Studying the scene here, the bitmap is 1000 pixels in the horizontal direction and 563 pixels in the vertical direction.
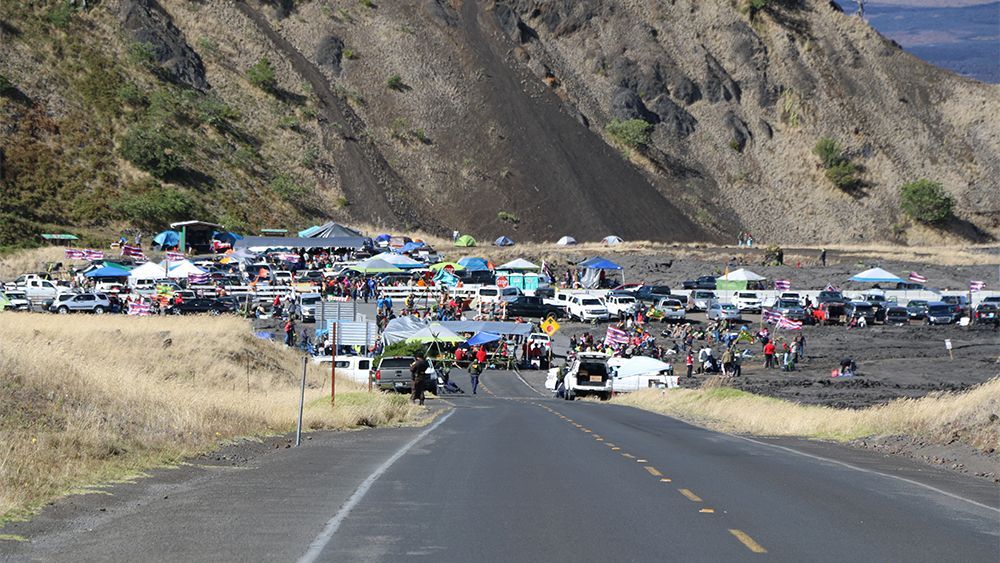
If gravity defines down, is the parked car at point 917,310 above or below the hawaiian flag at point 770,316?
above

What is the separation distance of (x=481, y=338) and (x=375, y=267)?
20702 mm

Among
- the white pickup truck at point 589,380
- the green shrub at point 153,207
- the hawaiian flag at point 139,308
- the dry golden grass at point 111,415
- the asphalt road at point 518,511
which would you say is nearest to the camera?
the asphalt road at point 518,511

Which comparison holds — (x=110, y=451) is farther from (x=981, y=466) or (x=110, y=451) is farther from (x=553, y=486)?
(x=981, y=466)

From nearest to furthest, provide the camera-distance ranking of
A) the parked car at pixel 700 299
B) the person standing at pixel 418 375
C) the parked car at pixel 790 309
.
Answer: the person standing at pixel 418 375, the parked car at pixel 790 309, the parked car at pixel 700 299

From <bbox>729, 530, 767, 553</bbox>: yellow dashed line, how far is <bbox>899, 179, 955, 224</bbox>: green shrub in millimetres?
120161

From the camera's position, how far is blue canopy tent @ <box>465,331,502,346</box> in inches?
2148

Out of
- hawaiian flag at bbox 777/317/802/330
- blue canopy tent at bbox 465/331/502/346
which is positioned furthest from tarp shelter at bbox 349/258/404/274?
hawaiian flag at bbox 777/317/802/330

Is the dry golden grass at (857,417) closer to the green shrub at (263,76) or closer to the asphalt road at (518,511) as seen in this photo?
the asphalt road at (518,511)

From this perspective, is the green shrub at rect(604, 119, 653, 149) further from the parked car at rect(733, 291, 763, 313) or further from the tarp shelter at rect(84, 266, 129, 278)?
the tarp shelter at rect(84, 266, 129, 278)

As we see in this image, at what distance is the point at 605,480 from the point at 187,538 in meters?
5.83

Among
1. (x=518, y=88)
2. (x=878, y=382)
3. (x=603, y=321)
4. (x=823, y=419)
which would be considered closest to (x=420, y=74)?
(x=518, y=88)

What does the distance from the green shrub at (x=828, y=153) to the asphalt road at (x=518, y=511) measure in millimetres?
114547

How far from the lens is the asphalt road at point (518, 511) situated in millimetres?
9922

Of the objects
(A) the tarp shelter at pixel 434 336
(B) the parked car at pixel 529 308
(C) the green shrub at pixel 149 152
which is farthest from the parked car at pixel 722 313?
(C) the green shrub at pixel 149 152
